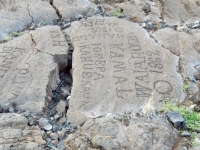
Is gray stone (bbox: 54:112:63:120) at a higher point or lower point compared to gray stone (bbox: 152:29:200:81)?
lower

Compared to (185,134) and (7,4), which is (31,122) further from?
(7,4)

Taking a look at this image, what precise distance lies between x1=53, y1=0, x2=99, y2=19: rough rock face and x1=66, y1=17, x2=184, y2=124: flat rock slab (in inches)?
8.9

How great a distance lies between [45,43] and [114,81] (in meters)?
0.80

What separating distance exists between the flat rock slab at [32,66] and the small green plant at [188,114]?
0.94 metres

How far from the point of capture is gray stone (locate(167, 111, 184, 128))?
2740mm

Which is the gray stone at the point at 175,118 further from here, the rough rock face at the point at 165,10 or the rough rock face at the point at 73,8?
the rough rock face at the point at 73,8

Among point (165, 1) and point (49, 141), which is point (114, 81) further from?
point (165, 1)

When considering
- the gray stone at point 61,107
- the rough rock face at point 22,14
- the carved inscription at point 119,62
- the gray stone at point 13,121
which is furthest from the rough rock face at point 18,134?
the rough rock face at point 22,14

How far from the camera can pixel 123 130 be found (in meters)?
2.66

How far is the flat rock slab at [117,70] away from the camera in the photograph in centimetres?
291

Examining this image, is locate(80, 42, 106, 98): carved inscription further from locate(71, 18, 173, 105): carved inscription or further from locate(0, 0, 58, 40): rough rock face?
locate(0, 0, 58, 40): rough rock face

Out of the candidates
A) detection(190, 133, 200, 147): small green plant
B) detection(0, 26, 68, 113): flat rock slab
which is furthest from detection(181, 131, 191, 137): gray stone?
detection(0, 26, 68, 113): flat rock slab

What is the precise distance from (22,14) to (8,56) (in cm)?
76

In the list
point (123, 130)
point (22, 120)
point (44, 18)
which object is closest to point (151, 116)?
point (123, 130)
